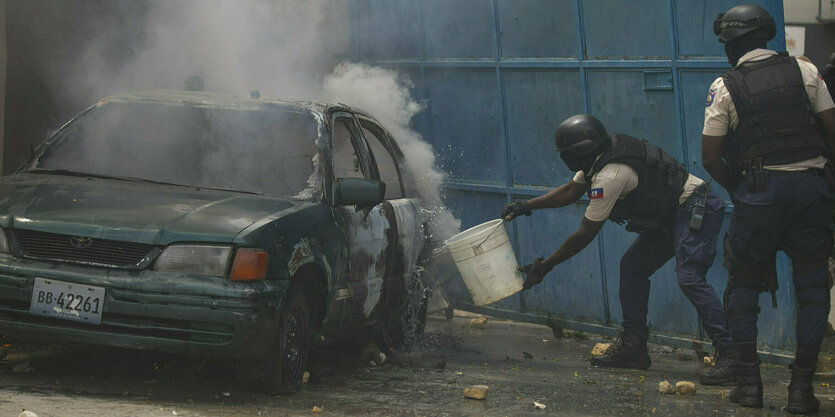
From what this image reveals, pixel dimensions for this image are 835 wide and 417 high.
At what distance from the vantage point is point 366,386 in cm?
597

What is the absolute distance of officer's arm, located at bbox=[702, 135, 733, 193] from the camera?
5.70 metres

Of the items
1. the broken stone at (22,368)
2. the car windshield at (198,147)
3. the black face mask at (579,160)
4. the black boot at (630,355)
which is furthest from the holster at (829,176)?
the broken stone at (22,368)

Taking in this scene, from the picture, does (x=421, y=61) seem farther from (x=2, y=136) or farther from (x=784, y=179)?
(x=784, y=179)

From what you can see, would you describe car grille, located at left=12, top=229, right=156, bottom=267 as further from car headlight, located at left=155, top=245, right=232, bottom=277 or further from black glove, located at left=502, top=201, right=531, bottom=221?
black glove, located at left=502, top=201, right=531, bottom=221

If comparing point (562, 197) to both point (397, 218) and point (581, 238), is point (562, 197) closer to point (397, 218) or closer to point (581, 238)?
point (581, 238)

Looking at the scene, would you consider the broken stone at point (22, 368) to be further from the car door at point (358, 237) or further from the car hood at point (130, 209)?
the car door at point (358, 237)

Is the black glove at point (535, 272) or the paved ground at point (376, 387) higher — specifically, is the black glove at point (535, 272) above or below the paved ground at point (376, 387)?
above

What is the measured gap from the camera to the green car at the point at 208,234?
500cm

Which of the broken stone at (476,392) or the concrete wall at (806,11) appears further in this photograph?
the concrete wall at (806,11)

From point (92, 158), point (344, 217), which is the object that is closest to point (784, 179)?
point (344, 217)

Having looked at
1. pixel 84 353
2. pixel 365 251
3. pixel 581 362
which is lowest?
pixel 581 362

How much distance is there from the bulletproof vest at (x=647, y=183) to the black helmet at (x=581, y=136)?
0.08 m

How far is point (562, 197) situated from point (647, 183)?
74 cm

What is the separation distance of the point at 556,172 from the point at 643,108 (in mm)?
918
